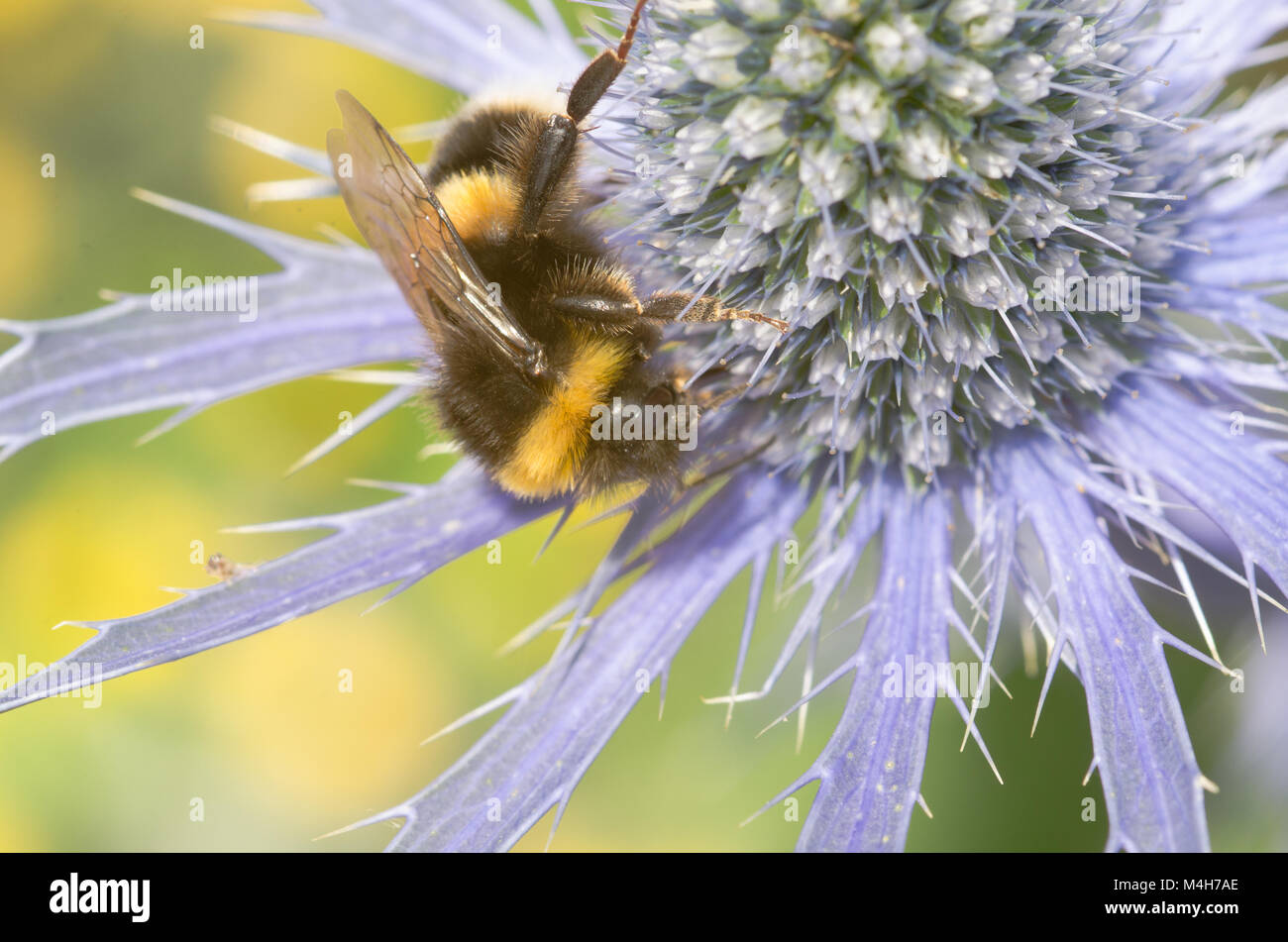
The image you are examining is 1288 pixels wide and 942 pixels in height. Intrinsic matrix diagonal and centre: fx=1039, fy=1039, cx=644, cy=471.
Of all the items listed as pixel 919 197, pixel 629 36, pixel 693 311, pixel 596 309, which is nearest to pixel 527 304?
pixel 596 309

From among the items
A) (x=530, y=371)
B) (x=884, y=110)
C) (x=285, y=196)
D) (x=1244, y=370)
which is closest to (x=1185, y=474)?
(x=1244, y=370)

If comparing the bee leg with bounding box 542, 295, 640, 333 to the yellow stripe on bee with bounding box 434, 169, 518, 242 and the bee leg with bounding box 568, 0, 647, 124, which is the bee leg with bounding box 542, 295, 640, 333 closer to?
the yellow stripe on bee with bounding box 434, 169, 518, 242

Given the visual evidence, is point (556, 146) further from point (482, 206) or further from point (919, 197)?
point (919, 197)

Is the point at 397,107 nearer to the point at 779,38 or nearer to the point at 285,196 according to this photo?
the point at 285,196

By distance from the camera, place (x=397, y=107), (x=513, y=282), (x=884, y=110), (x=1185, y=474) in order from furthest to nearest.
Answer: (x=397, y=107), (x=1185, y=474), (x=513, y=282), (x=884, y=110)

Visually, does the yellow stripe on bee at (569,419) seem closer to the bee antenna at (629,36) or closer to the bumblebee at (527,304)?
the bumblebee at (527,304)

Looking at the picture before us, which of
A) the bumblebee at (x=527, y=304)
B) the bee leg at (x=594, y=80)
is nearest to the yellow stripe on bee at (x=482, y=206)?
the bumblebee at (x=527, y=304)

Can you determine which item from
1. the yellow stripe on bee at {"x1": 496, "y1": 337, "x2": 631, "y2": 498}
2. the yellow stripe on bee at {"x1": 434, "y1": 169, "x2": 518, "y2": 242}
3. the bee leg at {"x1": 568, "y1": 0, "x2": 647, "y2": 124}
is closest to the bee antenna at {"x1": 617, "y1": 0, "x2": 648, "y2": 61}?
the bee leg at {"x1": 568, "y1": 0, "x2": 647, "y2": 124}
